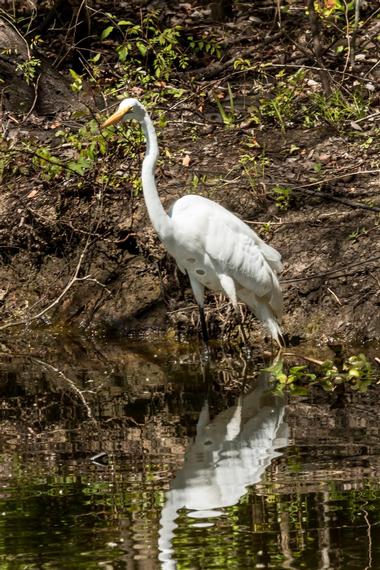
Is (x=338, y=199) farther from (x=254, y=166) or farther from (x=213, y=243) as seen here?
(x=213, y=243)

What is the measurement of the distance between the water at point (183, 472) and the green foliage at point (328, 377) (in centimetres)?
14

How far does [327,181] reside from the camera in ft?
33.6

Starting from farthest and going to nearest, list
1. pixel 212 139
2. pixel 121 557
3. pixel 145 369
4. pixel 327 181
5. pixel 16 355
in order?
pixel 212 139 < pixel 327 181 < pixel 16 355 < pixel 145 369 < pixel 121 557

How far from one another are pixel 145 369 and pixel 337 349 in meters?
1.46

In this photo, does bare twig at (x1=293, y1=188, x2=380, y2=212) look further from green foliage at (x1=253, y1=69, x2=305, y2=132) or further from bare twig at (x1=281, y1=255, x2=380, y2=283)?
green foliage at (x1=253, y1=69, x2=305, y2=132)

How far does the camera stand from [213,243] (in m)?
8.88

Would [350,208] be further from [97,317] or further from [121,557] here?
[121,557]

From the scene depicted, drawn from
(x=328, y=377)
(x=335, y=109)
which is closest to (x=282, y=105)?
(x=335, y=109)

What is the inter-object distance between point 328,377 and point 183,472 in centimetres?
223

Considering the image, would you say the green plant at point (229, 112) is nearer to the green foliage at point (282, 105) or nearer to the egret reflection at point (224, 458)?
the green foliage at point (282, 105)

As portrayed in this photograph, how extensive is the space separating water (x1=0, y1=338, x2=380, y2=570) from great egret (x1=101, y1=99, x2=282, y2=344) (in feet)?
1.97

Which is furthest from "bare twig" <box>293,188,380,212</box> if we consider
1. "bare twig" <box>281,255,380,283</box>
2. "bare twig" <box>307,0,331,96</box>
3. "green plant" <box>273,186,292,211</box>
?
"bare twig" <box>307,0,331,96</box>

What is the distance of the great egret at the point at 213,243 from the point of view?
8766mm

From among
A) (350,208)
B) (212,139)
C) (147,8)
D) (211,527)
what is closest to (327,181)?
(350,208)
